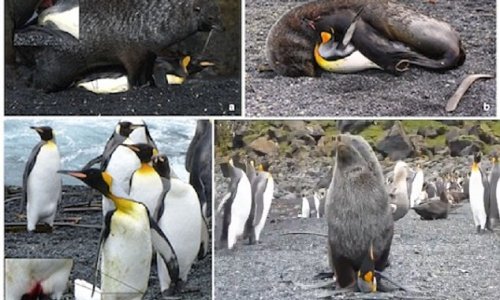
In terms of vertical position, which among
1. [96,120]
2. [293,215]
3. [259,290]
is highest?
[96,120]

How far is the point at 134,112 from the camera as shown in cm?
320

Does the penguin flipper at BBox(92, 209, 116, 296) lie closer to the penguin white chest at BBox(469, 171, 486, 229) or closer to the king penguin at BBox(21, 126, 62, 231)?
the king penguin at BBox(21, 126, 62, 231)

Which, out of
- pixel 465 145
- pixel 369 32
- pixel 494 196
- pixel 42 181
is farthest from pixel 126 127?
pixel 494 196

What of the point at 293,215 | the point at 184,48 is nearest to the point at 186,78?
the point at 184,48

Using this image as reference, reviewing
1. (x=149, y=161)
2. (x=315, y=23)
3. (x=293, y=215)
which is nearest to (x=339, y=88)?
(x=315, y=23)

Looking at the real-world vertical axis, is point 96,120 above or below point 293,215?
above

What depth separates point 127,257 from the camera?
3.17 m

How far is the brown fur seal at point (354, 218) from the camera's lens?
3.21 metres

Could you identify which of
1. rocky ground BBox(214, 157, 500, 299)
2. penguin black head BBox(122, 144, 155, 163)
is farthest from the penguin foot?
penguin black head BBox(122, 144, 155, 163)

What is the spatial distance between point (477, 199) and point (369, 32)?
0.63 m

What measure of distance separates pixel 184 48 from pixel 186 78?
0.32 feet

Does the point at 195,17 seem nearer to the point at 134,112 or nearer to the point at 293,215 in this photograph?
the point at 134,112

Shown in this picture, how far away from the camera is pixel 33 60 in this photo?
320 centimetres

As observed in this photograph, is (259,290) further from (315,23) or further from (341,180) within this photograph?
(315,23)
